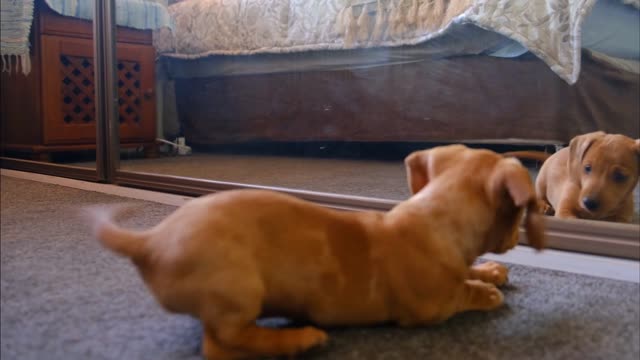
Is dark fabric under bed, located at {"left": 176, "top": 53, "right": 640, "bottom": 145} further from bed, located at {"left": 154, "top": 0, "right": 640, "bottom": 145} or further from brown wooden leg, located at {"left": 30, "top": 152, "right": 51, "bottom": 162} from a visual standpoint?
brown wooden leg, located at {"left": 30, "top": 152, "right": 51, "bottom": 162}

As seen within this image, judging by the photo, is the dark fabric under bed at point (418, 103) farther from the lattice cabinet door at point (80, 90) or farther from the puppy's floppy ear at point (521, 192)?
the puppy's floppy ear at point (521, 192)

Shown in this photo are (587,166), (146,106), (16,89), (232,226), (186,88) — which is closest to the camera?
(232,226)

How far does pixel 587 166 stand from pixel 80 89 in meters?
1.60

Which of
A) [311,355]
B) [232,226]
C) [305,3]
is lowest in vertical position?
[311,355]

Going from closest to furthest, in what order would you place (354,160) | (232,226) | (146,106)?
(232,226)
(354,160)
(146,106)

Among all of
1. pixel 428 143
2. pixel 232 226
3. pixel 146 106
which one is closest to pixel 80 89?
pixel 146 106

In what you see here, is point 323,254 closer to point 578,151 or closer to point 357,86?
point 578,151

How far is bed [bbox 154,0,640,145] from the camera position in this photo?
1507 mm

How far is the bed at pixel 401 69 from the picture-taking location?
1.51 m

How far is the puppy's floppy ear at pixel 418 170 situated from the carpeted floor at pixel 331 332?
150 mm

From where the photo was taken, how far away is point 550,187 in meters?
1.12

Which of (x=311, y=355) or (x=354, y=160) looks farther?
(x=354, y=160)

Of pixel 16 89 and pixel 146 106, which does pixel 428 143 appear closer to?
pixel 146 106

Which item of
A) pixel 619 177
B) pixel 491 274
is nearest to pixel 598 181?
pixel 619 177
